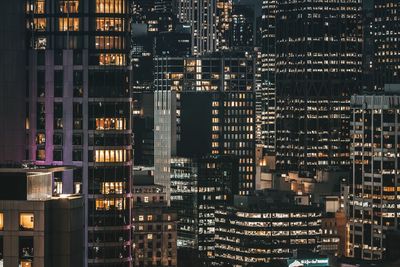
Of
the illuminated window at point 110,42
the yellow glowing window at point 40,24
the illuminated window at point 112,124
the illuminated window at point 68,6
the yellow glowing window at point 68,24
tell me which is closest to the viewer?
the illuminated window at point 112,124

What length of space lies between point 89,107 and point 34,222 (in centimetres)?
8285

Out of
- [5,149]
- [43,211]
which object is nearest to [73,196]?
[43,211]

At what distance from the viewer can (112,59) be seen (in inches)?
7111

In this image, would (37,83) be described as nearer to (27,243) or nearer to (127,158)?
(127,158)

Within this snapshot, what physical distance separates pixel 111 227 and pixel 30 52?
69.4 feet

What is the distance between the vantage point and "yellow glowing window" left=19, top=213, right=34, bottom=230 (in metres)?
97.1

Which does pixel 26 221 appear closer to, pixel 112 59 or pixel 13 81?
pixel 13 81

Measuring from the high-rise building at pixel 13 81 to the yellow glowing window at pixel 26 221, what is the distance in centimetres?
7543

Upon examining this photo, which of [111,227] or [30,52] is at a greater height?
[30,52]

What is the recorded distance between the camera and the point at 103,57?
181 metres

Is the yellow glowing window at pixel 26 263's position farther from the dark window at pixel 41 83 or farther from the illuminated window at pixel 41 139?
the dark window at pixel 41 83

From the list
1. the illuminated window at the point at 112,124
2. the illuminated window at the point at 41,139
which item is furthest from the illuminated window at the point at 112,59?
the illuminated window at the point at 41,139

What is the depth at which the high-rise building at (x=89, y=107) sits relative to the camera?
178 meters

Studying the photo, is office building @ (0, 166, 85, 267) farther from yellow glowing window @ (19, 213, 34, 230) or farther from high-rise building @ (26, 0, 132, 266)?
high-rise building @ (26, 0, 132, 266)
